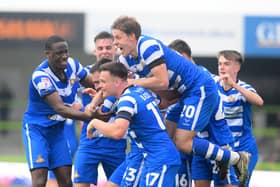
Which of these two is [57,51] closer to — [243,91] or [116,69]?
[116,69]

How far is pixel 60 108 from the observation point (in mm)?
10336

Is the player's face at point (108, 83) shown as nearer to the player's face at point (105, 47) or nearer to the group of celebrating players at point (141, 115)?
the group of celebrating players at point (141, 115)

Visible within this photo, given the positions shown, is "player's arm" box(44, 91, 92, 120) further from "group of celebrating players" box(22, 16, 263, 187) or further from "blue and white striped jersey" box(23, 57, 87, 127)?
"blue and white striped jersey" box(23, 57, 87, 127)

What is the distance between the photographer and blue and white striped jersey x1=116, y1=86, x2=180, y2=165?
9.08m

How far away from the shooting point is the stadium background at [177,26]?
70.6 feet

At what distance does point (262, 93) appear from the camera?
24766mm

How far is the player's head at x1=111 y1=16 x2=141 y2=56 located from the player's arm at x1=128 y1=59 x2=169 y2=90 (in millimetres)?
307

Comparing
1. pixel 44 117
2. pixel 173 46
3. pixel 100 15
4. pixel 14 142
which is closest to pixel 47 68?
pixel 44 117

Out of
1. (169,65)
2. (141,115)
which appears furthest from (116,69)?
(169,65)

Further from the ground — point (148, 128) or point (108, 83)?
point (108, 83)

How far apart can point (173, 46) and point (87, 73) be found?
1.09 metres

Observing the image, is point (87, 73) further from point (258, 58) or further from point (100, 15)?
point (258, 58)

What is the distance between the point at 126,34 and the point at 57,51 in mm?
1154

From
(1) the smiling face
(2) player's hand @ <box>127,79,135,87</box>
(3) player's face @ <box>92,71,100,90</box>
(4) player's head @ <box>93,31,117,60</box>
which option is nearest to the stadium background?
(4) player's head @ <box>93,31,117,60</box>
